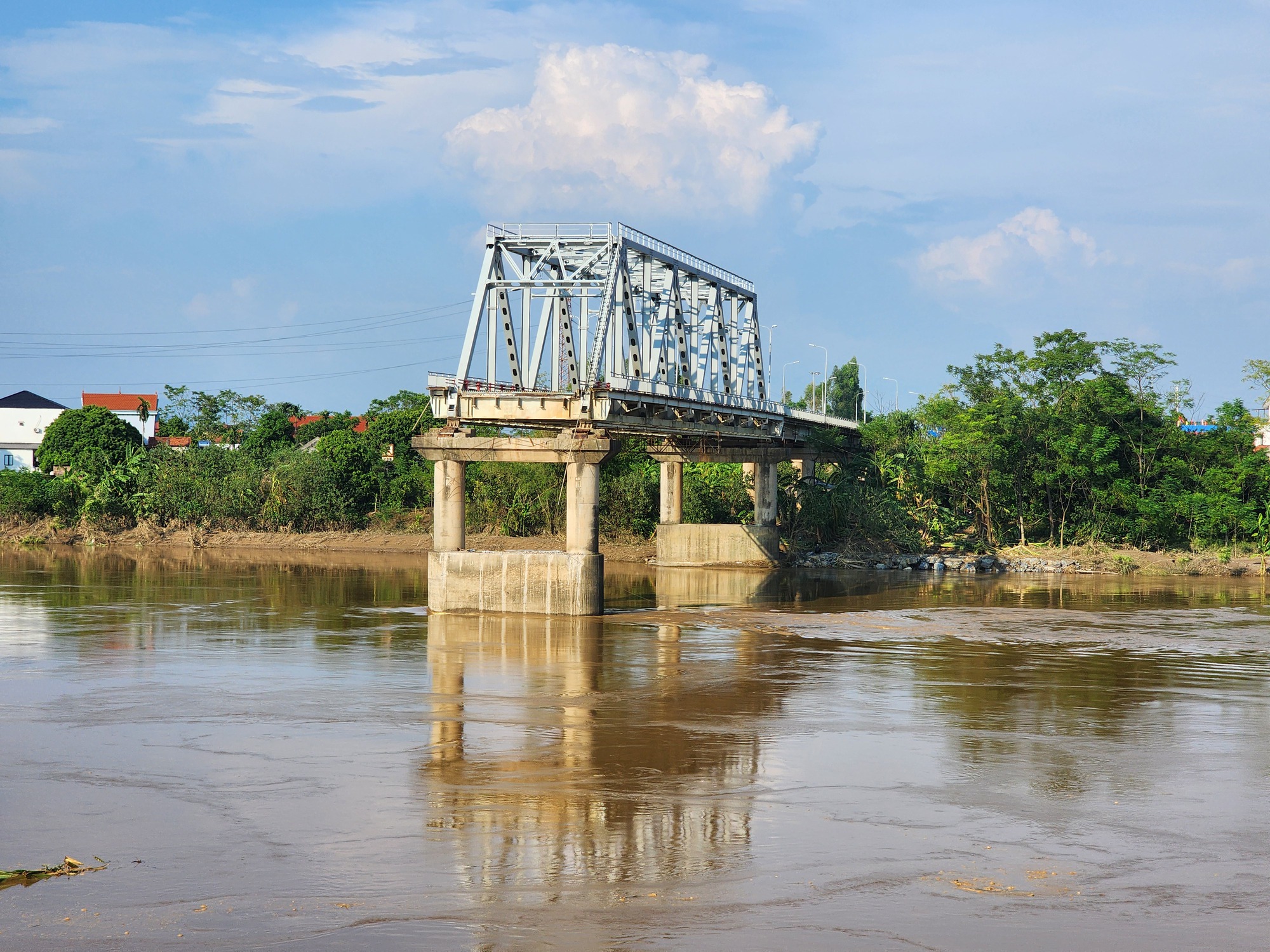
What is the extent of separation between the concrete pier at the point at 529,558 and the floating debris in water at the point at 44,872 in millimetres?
24852

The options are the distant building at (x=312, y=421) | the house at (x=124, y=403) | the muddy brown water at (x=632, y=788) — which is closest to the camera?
the muddy brown water at (x=632, y=788)

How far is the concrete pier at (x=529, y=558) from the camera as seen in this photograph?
3859 centimetres

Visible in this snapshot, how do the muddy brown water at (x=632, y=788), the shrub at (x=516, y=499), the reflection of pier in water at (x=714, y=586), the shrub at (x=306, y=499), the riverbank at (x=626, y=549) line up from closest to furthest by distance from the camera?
the muddy brown water at (x=632, y=788) → the reflection of pier in water at (x=714, y=586) → the riverbank at (x=626, y=549) → the shrub at (x=516, y=499) → the shrub at (x=306, y=499)

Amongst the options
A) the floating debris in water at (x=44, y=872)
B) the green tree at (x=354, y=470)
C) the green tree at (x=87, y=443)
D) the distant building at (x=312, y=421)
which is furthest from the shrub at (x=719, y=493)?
the floating debris in water at (x=44, y=872)

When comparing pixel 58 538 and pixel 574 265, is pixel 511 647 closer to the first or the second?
pixel 574 265

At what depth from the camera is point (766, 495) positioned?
220 ft

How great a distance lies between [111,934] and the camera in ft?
38.5

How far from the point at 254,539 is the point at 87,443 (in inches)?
678

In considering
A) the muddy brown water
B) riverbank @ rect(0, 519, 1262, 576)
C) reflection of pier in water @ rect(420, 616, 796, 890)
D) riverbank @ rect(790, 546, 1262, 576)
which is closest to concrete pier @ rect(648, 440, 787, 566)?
riverbank @ rect(0, 519, 1262, 576)

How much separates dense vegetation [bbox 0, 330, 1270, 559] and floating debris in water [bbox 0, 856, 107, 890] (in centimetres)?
5543

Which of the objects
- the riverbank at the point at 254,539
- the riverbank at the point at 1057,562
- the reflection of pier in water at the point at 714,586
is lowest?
the reflection of pier in water at the point at 714,586

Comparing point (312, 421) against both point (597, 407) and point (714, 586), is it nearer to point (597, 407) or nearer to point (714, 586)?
point (714, 586)

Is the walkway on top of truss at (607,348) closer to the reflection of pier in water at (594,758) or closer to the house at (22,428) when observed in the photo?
the reflection of pier in water at (594,758)

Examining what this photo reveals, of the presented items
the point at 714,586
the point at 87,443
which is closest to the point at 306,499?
the point at 87,443
